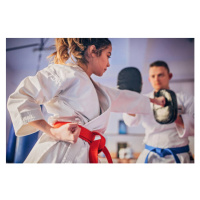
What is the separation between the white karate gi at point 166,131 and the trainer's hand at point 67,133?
560mm

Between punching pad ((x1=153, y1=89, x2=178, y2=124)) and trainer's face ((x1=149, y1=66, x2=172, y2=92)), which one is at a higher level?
trainer's face ((x1=149, y1=66, x2=172, y2=92))

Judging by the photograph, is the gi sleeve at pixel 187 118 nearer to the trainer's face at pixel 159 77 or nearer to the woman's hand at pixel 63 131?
the trainer's face at pixel 159 77

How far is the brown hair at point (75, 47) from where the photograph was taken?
4.15 feet

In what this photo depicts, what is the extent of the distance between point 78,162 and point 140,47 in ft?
2.95

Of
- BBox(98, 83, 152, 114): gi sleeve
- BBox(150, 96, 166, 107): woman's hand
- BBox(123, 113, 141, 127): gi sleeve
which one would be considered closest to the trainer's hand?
BBox(98, 83, 152, 114): gi sleeve

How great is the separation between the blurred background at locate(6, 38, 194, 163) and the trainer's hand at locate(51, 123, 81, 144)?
417 millimetres

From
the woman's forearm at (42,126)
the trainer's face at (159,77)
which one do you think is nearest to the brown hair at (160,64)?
the trainer's face at (159,77)

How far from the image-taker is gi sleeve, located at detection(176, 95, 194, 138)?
57.7 inches

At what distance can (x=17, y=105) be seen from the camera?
0.95 meters

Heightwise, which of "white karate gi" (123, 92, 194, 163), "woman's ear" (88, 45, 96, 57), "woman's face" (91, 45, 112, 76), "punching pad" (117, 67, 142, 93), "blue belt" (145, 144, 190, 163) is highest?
"woman's ear" (88, 45, 96, 57)

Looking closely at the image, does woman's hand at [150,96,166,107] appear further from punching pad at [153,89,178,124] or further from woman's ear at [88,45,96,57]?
woman's ear at [88,45,96,57]
